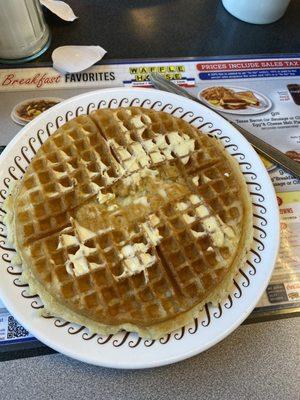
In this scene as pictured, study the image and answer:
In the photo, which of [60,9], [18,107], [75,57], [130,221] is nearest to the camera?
[130,221]

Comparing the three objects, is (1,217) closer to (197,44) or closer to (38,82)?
(38,82)

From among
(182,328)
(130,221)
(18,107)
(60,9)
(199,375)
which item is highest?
(60,9)

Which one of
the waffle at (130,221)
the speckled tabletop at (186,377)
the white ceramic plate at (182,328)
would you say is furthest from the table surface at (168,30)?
the speckled tabletop at (186,377)

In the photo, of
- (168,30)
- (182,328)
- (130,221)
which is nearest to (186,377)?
(182,328)

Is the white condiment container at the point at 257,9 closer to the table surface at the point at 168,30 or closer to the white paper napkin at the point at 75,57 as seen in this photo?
the table surface at the point at 168,30

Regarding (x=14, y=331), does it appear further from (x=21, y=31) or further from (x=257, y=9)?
(x=257, y=9)

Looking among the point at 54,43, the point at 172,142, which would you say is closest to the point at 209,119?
the point at 172,142
